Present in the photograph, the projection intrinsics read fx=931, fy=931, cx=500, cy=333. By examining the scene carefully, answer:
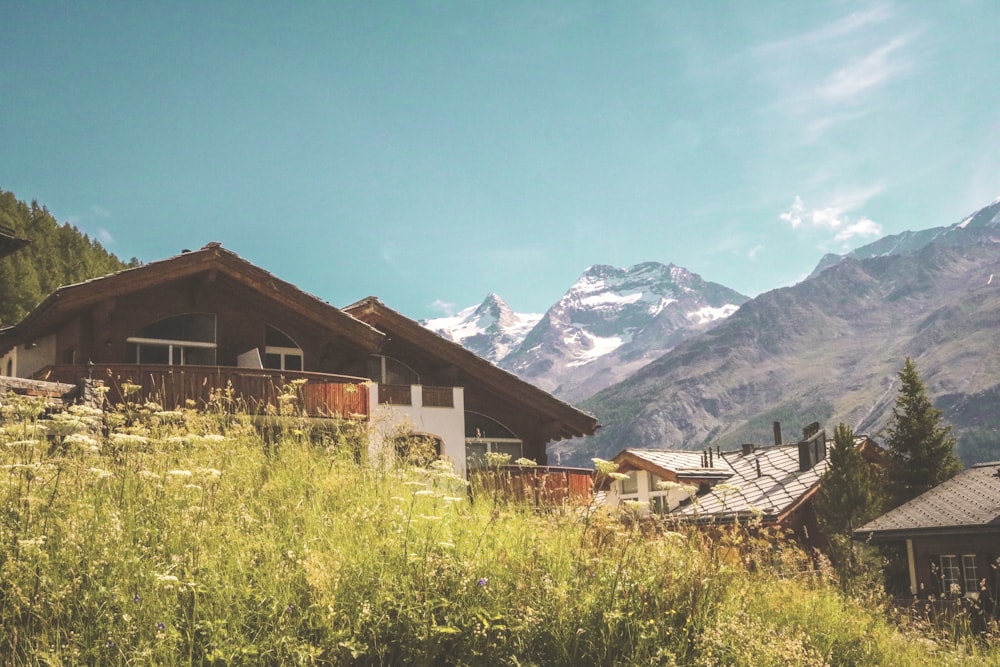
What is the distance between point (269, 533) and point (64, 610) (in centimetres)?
184

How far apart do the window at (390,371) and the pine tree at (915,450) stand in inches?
1039

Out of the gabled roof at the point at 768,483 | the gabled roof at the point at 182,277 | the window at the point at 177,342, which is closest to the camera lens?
the gabled roof at the point at 182,277

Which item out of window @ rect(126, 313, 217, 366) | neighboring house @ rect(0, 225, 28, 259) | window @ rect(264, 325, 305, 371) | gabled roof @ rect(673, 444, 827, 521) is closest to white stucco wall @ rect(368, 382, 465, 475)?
window @ rect(264, 325, 305, 371)

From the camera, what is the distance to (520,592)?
7859 mm

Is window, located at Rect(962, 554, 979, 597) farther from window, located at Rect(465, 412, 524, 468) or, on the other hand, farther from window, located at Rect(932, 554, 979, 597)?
window, located at Rect(465, 412, 524, 468)

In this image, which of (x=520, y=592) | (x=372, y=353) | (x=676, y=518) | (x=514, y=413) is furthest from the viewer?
(x=514, y=413)

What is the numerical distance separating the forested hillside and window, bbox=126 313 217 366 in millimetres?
24506

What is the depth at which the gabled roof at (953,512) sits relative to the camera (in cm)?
2694

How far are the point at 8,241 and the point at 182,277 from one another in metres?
4.67

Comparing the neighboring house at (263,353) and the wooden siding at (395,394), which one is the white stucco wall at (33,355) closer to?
the neighboring house at (263,353)

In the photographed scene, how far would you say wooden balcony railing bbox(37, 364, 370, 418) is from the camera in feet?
59.4

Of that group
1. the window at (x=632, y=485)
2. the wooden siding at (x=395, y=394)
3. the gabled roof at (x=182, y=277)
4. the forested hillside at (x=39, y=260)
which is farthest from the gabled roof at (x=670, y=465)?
the forested hillside at (x=39, y=260)

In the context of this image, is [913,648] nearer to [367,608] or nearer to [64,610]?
[367,608]

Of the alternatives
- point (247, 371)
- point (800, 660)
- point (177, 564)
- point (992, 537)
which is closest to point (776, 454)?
point (992, 537)
